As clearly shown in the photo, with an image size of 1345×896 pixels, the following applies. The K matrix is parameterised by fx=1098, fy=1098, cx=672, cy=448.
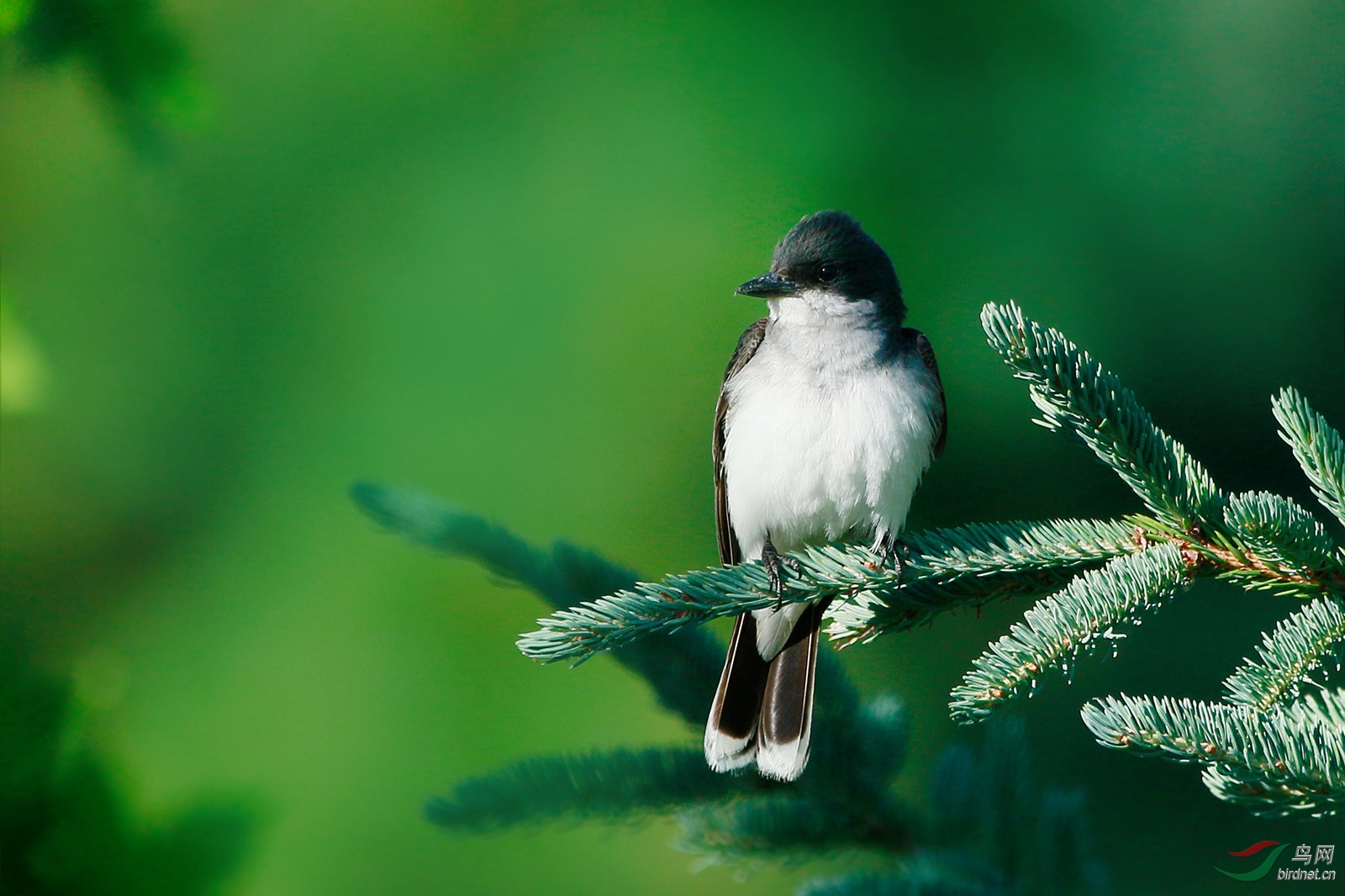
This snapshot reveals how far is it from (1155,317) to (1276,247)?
0.57 metres

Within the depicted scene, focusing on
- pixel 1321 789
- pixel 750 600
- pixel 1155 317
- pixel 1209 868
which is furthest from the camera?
pixel 1155 317

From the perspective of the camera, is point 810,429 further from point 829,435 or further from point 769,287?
point 769,287

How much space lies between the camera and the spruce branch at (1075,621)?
4.48 feet

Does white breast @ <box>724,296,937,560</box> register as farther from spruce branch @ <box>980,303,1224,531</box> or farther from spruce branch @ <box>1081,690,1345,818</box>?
spruce branch @ <box>1081,690,1345,818</box>

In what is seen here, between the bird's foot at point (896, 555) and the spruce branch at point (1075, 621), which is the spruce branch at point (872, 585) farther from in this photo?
the spruce branch at point (1075, 621)

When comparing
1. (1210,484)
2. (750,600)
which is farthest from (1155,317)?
(750,600)

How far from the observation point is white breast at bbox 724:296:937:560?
7.18 ft

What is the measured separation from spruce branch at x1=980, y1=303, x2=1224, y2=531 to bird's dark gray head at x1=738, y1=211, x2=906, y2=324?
1.02 m

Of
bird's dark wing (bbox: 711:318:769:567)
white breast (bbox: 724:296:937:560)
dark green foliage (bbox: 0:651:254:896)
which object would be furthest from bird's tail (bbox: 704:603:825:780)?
dark green foliage (bbox: 0:651:254:896)

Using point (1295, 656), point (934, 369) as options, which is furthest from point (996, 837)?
point (934, 369)

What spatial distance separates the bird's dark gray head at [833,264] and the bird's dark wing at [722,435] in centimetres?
12

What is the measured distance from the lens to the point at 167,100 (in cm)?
201

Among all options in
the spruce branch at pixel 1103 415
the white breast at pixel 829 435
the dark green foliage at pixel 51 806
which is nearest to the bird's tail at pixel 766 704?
the white breast at pixel 829 435

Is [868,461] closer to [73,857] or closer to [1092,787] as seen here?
[1092,787]
